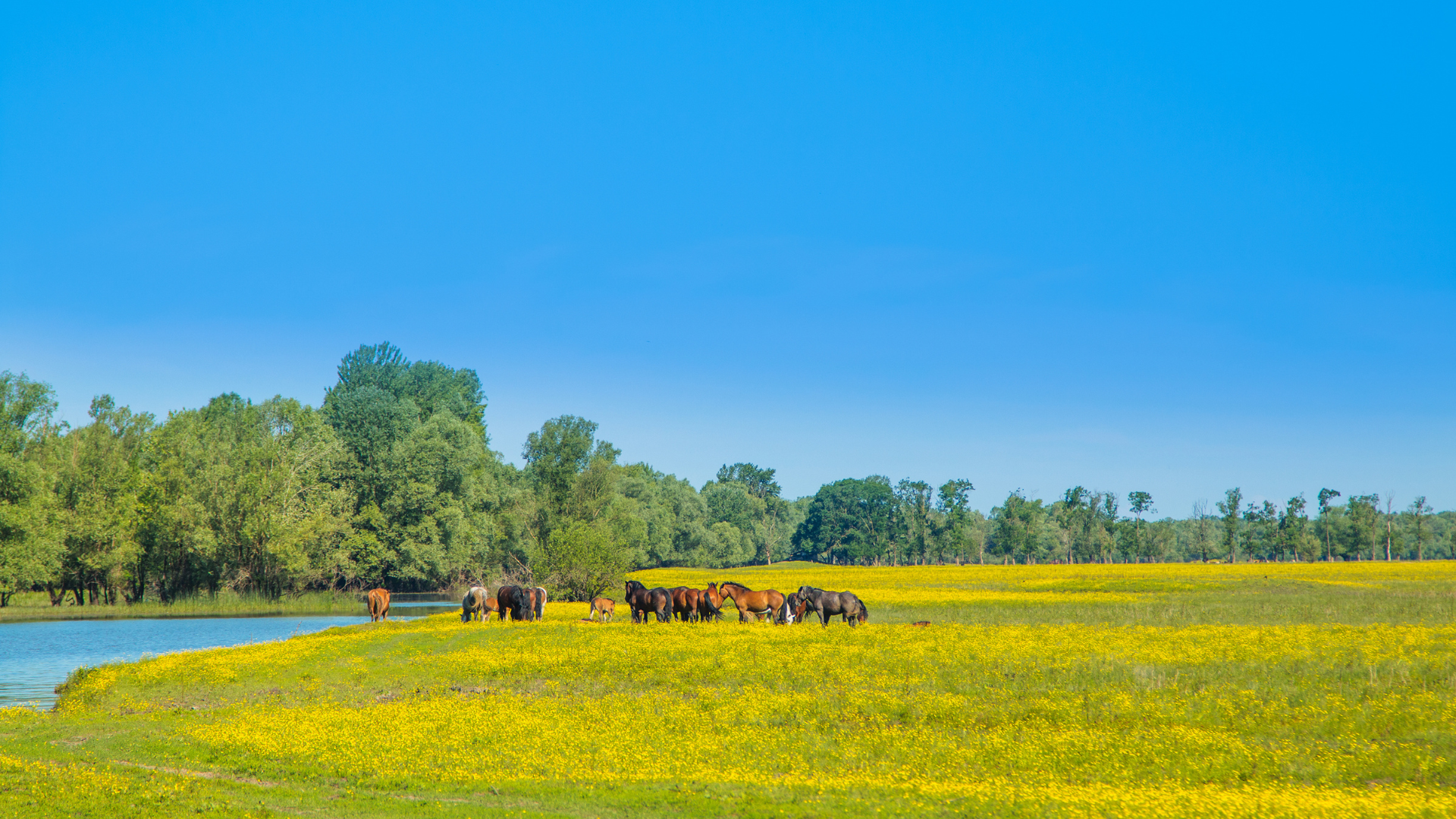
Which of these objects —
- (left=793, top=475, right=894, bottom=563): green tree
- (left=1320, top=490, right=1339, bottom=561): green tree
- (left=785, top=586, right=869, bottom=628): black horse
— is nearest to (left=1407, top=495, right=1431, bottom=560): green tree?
(left=1320, top=490, right=1339, bottom=561): green tree

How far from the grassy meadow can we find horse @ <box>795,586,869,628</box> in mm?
3688

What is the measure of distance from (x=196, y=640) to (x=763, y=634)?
3026 cm

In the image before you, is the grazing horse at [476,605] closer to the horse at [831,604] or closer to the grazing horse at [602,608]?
the grazing horse at [602,608]

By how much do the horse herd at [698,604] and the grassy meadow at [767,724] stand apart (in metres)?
3.18

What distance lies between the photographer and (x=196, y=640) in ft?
145

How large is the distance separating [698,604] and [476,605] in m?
11.6

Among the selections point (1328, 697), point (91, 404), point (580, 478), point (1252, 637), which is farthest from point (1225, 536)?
point (91, 404)

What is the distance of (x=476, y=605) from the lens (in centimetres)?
4381

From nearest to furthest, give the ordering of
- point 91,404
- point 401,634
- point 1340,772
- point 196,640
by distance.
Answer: point 1340,772 < point 401,634 < point 196,640 < point 91,404

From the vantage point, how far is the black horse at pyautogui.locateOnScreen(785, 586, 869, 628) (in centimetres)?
3916

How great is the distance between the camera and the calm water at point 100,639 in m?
31.0

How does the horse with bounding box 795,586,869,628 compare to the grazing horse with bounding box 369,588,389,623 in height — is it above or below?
above

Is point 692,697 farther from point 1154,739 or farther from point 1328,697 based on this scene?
point 1328,697

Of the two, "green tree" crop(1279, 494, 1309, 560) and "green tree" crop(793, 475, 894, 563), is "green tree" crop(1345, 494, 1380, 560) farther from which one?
"green tree" crop(793, 475, 894, 563)
